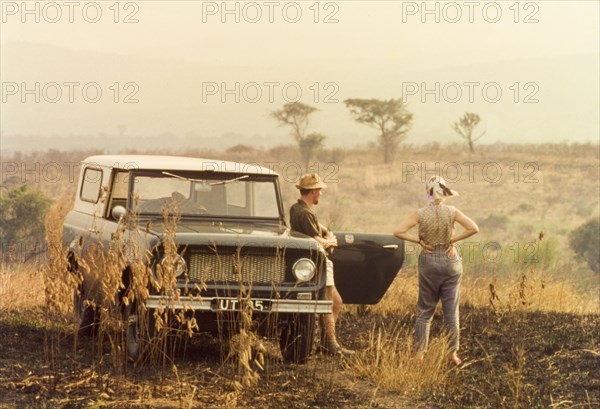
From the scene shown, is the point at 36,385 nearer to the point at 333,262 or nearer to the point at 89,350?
the point at 89,350

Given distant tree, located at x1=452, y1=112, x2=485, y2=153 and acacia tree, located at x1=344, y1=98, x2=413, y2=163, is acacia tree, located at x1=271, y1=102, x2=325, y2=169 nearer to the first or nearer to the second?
acacia tree, located at x1=344, y1=98, x2=413, y2=163

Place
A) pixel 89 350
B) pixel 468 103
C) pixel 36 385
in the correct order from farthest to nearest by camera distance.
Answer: pixel 468 103
pixel 89 350
pixel 36 385

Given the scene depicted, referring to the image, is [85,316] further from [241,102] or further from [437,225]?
[241,102]

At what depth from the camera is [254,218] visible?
37.5 feet

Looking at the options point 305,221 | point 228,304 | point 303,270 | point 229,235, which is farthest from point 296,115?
point 228,304

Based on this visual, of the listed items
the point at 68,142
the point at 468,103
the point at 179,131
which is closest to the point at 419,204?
the point at 68,142

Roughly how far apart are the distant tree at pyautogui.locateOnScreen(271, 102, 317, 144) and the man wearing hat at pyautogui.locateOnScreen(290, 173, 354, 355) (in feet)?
170

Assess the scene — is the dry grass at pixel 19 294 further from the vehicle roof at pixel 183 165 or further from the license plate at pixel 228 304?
the license plate at pixel 228 304

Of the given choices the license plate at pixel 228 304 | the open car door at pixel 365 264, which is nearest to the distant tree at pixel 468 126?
the open car door at pixel 365 264

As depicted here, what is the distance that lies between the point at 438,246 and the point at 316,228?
1.13 meters

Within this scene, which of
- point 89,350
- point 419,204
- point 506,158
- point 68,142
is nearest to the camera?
point 89,350

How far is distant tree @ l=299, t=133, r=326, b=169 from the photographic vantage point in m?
61.1

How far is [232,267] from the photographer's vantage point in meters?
10.0

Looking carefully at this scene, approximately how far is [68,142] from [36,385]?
93.6m
